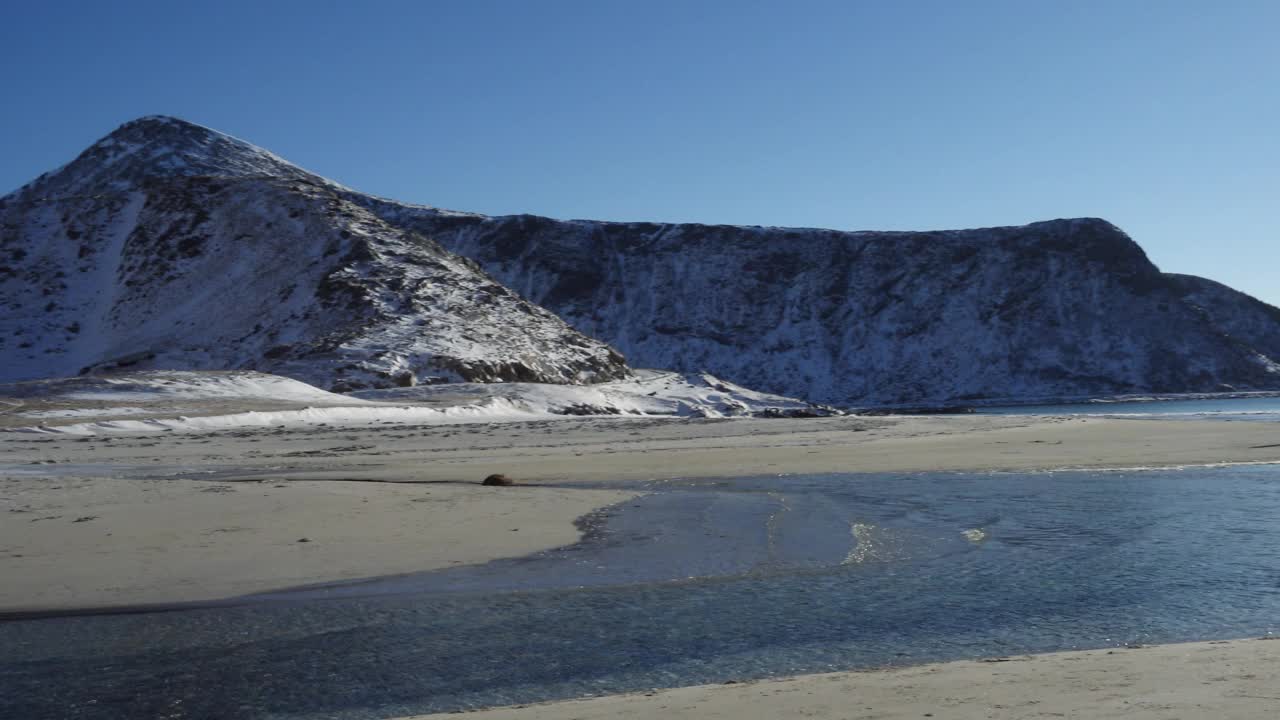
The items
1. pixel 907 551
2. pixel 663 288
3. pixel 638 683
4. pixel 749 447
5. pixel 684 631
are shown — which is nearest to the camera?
pixel 638 683

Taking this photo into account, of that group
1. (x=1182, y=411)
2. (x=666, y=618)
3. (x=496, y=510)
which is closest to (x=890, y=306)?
(x=1182, y=411)

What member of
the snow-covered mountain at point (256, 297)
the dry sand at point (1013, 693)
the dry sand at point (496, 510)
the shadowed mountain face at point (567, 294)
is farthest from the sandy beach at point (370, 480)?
the shadowed mountain face at point (567, 294)

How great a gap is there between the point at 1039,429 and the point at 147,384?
1240 inches

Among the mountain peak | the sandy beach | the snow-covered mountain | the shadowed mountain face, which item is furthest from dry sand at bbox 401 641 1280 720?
the mountain peak

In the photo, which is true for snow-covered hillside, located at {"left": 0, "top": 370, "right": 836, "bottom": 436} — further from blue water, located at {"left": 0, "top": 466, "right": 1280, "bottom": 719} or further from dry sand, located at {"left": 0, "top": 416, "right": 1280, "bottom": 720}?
blue water, located at {"left": 0, "top": 466, "right": 1280, "bottom": 719}

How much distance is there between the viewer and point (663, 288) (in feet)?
359

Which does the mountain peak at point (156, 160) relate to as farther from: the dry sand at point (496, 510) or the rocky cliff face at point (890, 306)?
the dry sand at point (496, 510)

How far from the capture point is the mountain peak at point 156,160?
105625 mm

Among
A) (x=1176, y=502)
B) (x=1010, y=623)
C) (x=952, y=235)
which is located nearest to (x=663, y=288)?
(x=952, y=235)

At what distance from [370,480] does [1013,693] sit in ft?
49.4

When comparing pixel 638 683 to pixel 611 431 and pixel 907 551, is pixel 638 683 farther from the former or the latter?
pixel 611 431

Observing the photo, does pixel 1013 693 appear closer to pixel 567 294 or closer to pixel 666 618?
pixel 666 618

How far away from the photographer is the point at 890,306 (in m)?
105

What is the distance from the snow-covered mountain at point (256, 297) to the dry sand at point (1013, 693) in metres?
44.6
